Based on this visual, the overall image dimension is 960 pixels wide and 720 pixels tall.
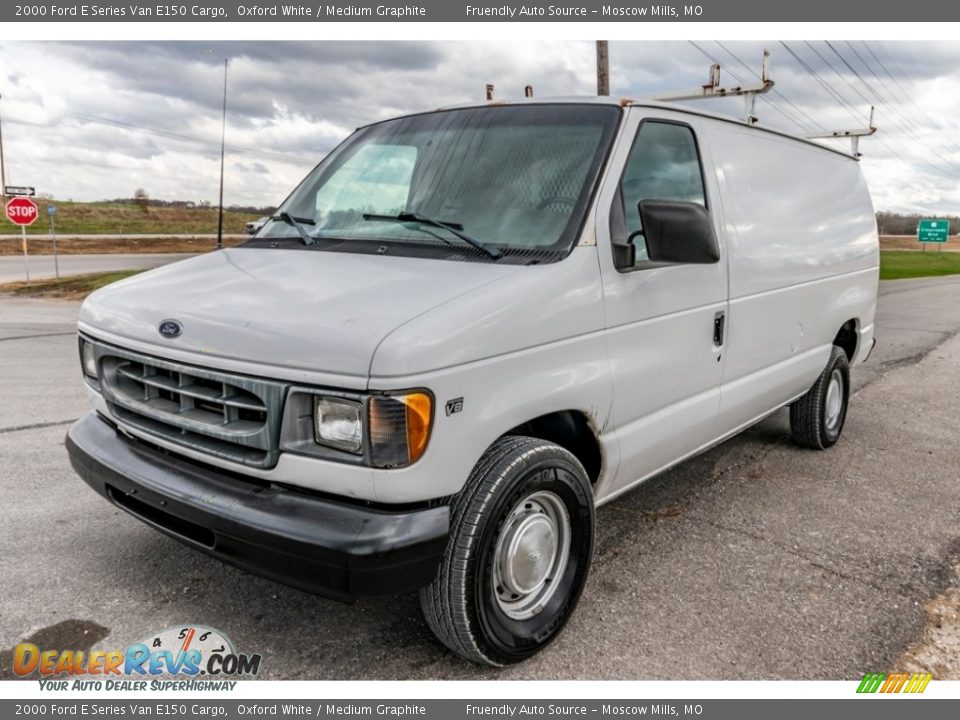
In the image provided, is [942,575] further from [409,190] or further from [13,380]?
[13,380]

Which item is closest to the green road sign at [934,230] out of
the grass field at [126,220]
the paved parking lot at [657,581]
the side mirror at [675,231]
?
the grass field at [126,220]

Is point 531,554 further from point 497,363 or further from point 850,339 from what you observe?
point 850,339

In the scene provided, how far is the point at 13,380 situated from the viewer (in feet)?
25.1

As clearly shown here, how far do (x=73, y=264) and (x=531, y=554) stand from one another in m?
32.2

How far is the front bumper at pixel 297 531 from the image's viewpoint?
2.47 m

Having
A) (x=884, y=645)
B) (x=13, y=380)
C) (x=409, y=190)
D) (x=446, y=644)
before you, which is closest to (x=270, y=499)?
(x=446, y=644)

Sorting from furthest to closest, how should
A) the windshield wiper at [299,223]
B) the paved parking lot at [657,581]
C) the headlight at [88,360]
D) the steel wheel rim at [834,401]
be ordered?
the steel wheel rim at [834,401] → the windshield wiper at [299,223] → the headlight at [88,360] → the paved parking lot at [657,581]

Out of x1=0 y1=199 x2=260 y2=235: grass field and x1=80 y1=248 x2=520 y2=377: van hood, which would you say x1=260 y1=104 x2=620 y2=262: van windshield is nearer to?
x1=80 y1=248 x2=520 y2=377: van hood

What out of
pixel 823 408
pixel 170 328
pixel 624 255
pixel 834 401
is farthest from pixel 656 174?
pixel 834 401

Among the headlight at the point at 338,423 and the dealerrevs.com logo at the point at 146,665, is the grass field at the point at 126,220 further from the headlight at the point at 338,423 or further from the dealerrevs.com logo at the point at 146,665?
the headlight at the point at 338,423

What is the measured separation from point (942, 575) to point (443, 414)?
2.91m

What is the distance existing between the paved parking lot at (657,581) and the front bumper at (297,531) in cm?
58

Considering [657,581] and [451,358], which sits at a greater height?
[451,358]

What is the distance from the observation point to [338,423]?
2.53 meters
